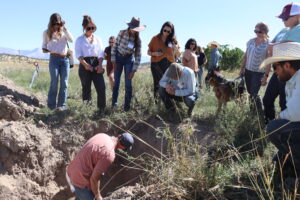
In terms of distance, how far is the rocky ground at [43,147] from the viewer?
481cm

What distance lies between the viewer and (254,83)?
199 inches

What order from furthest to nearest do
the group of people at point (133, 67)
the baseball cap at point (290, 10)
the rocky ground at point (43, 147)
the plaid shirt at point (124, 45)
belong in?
the plaid shirt at point (124, 45) → the rocky ground at point (43, 147) → the baseball cap at point (290, 10) → the group of people at point (133, 67)

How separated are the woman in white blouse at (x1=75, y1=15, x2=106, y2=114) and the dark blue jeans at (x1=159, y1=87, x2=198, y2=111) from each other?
1113 mm

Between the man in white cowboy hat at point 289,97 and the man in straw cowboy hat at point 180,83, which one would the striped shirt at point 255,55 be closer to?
the man in straw cowboy hat at point 180,83

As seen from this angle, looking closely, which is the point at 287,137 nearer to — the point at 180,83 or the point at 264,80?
the point at 264,80

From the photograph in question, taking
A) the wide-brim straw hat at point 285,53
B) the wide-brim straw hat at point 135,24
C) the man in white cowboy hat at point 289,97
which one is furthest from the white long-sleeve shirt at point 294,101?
the wide-brim straw hat at point 135,24

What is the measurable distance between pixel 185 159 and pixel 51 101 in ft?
11.8

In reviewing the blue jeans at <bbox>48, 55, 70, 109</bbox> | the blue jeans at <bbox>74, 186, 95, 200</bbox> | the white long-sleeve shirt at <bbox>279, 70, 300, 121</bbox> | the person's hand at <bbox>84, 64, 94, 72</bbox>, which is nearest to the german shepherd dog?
the person's hand at <bbox>84, 64, 94, 72</bbox>

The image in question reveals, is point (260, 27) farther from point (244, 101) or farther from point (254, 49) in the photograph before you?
point (244, 101)

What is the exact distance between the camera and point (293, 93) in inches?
107

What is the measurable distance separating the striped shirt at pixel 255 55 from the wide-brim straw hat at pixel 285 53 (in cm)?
218

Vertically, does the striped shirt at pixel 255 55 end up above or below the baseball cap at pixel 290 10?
below

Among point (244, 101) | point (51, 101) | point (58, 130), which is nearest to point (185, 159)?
point (244, 101)

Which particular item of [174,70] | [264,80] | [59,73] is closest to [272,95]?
[264,80]
